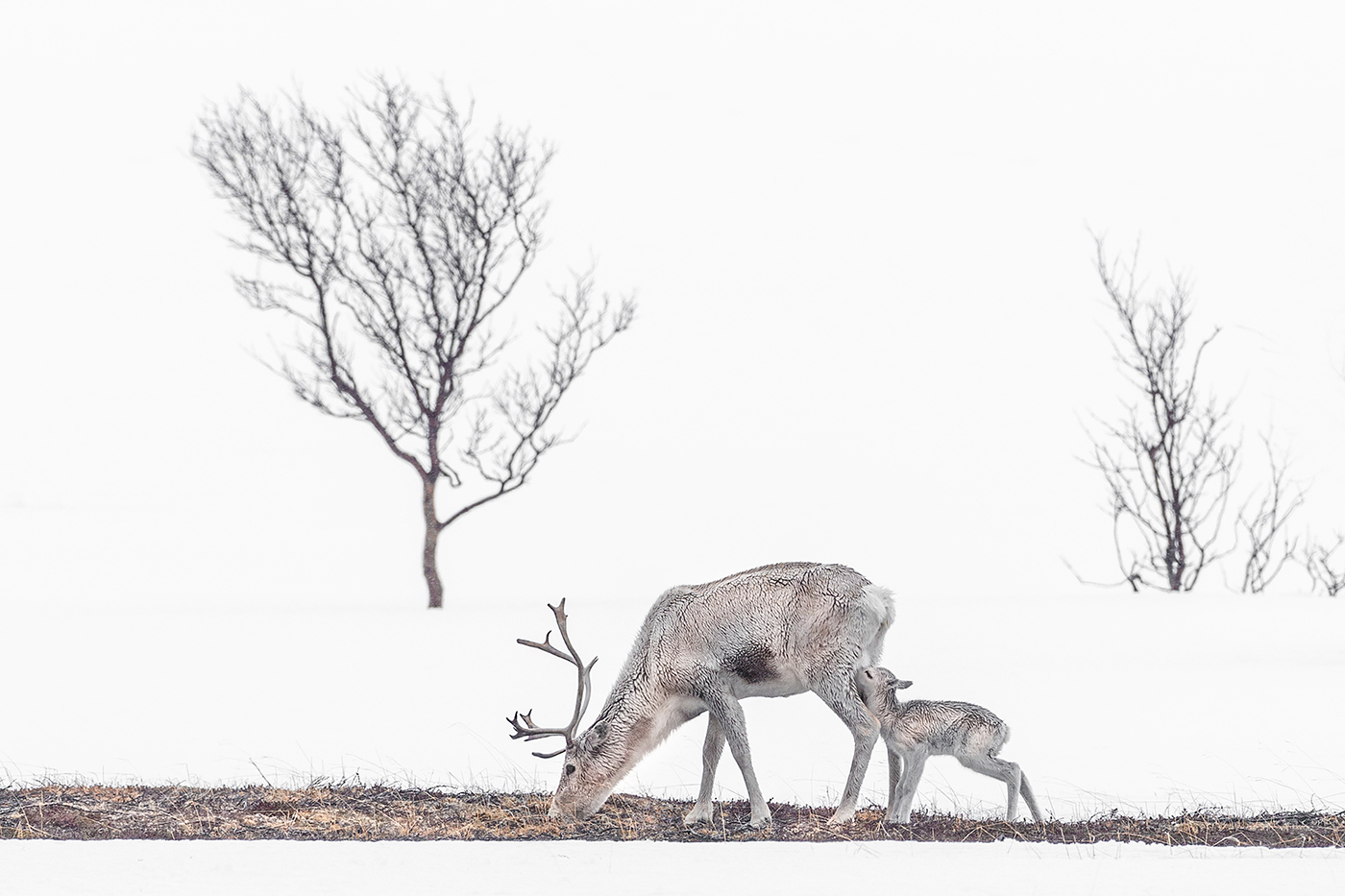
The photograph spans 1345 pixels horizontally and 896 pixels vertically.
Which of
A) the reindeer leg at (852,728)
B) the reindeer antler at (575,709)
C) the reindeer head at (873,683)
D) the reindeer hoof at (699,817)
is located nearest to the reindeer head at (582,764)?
the reindeer antler at (575,709)

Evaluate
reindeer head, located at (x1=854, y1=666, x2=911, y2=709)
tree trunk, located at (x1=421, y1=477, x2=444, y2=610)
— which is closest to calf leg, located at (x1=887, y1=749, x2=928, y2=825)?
reindeer head, located at (x1=854, y1=666, x2=911, y2=709)

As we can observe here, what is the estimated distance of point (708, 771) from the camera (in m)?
8.67

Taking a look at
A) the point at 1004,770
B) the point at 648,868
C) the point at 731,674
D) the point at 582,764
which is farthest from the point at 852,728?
the point at 648,868

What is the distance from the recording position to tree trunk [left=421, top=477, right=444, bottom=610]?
2214 cm

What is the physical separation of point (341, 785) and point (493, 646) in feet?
21.3

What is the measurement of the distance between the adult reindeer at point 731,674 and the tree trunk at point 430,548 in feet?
45.3

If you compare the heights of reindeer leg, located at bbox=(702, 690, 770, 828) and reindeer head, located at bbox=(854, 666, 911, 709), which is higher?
reindeer head, located at bbox=(854, 666, 911, 709)

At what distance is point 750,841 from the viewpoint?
8.04 metres

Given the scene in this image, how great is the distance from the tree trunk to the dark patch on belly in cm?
1427

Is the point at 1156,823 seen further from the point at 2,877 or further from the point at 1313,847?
the point at 2,877

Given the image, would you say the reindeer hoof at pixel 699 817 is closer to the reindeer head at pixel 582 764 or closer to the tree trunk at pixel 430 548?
the reindeer head at pixel 582 764

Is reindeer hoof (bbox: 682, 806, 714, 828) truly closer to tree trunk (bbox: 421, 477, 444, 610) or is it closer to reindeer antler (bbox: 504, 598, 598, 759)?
reindeer antler (bbox: 504, 598, 598, 759)

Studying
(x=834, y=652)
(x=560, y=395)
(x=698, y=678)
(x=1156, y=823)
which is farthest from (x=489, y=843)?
(x=560, y=395)

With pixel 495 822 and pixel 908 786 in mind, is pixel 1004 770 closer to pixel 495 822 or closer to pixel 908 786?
pixel 908 786
